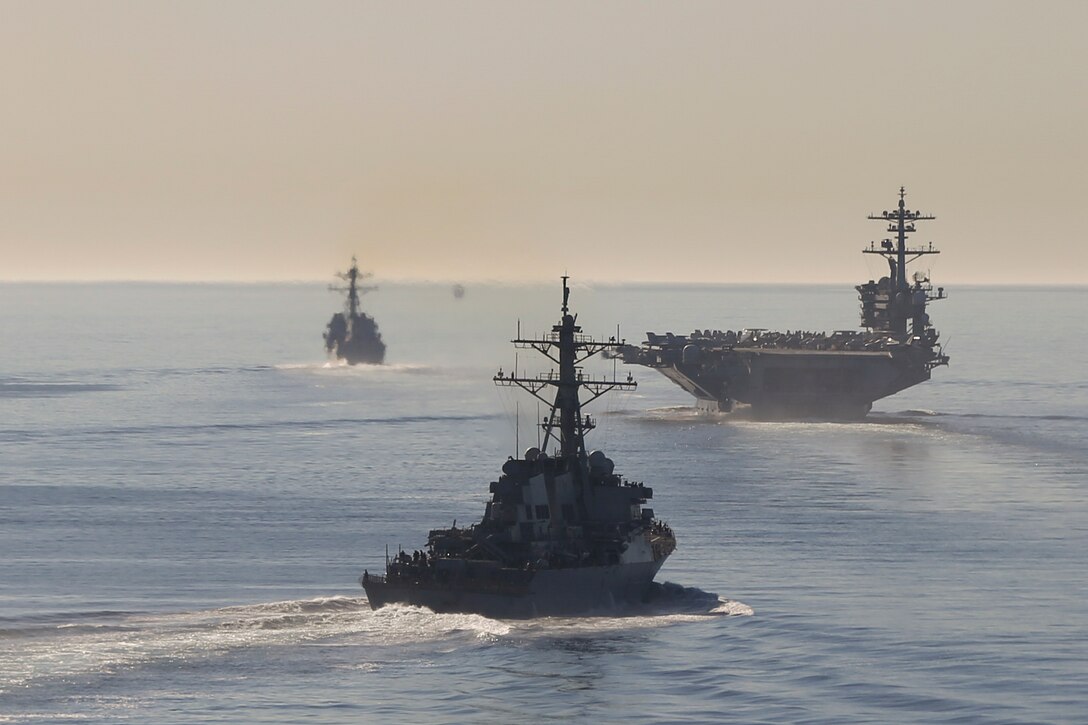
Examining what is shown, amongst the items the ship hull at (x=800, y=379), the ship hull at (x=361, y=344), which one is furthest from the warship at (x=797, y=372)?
the ship hull at (x=361, y=344)

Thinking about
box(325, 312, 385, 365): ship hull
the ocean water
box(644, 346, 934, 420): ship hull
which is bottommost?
the ocean water

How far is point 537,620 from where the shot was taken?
49.6 m

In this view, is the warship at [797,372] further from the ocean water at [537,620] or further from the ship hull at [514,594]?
the ship hull at [514,594]

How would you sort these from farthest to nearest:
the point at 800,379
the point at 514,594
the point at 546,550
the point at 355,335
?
the point at 355,335
the point at 800,379
the point at 546,550
the point at 514,594

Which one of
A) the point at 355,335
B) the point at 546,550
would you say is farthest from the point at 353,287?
the point at 546,550

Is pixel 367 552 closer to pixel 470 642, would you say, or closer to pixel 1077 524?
pixel 470 642

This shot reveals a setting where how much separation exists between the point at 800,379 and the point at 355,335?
6223 cm

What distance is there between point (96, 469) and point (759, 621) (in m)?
42.4

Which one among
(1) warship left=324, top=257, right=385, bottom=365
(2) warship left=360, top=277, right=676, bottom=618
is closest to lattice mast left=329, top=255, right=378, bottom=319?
(1) warship left=324, top=257, right=385, bottom=365

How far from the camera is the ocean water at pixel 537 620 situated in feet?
140

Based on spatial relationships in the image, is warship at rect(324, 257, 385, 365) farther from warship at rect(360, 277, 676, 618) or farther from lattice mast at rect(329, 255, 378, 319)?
warship at rect(360, 277, 676, 618)

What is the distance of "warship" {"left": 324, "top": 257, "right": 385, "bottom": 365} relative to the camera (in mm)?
166500

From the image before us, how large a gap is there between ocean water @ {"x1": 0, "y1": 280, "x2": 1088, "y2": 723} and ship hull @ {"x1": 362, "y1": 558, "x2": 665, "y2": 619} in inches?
21.2

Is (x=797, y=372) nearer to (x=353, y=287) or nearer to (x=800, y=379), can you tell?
(x=800, y=379)
